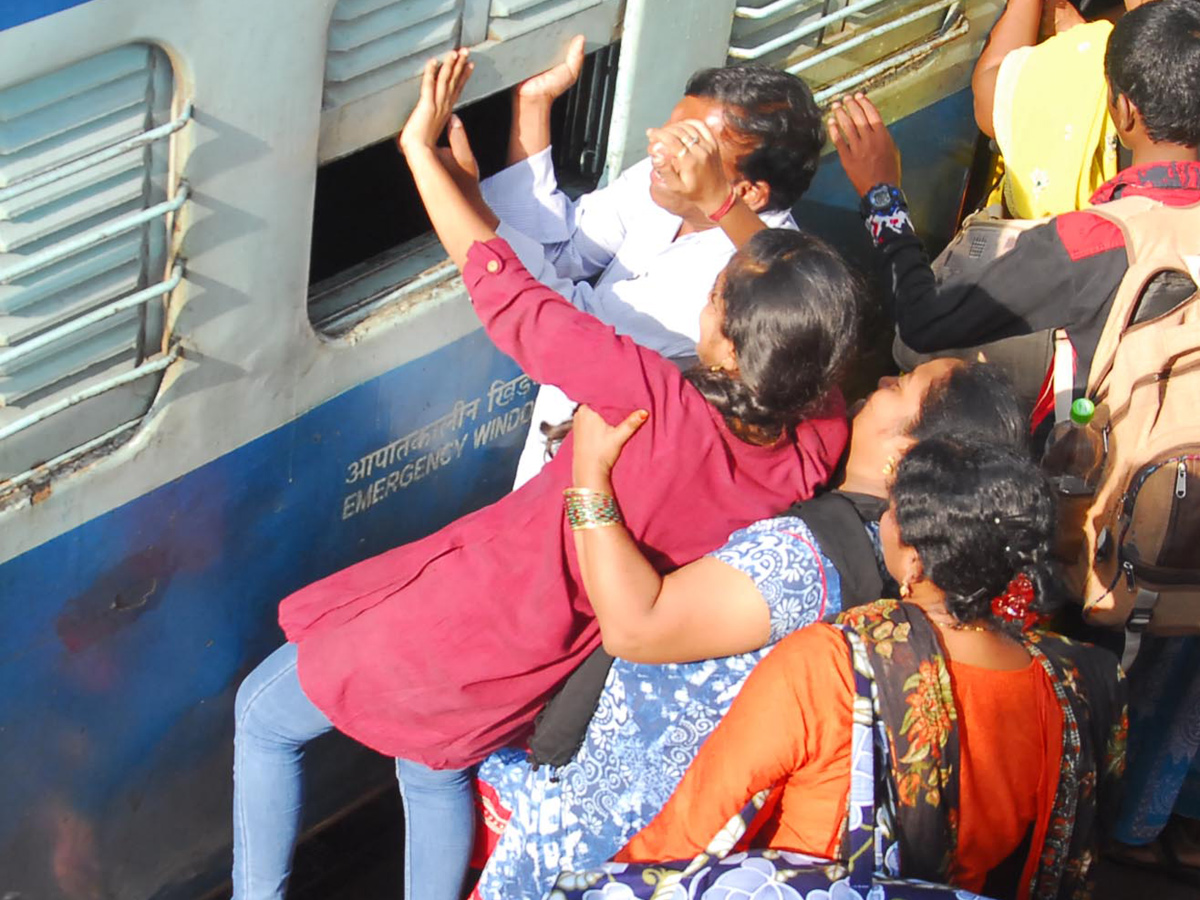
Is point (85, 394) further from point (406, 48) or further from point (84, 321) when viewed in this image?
point (406, 48)

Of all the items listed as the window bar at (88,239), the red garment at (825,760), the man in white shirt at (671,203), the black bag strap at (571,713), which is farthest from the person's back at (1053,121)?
the window bar at (88,239)

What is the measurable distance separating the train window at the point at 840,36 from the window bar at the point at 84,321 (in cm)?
126

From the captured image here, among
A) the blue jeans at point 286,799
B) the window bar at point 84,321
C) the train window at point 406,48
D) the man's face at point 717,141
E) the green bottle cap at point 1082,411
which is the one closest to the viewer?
the window bar at point 84,321

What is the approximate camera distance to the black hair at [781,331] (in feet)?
6.15

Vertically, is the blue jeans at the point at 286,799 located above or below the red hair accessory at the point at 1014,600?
below

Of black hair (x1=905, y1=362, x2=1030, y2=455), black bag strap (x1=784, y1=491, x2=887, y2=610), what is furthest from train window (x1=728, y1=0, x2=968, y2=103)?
black bag strap (x1=784, y1=491, x2=887, y2=610)

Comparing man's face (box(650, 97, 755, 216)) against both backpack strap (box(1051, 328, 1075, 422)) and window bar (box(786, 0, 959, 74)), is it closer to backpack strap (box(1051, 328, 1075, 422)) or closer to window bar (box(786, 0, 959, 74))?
window bar (box(786, 0, 959, 74))

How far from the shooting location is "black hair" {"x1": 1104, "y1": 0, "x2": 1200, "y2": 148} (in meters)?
2.50

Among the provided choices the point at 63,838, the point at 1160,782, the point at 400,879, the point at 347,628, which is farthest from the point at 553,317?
the point at 1160,782

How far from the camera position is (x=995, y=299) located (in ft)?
8.30

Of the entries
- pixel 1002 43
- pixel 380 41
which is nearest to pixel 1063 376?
pixel 1002 43

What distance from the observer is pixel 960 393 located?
2.05 meters

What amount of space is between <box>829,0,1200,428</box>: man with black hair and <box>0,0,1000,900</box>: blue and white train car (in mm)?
588

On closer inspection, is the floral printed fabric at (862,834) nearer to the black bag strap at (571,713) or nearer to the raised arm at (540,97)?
the black bag strap at (571,713)
